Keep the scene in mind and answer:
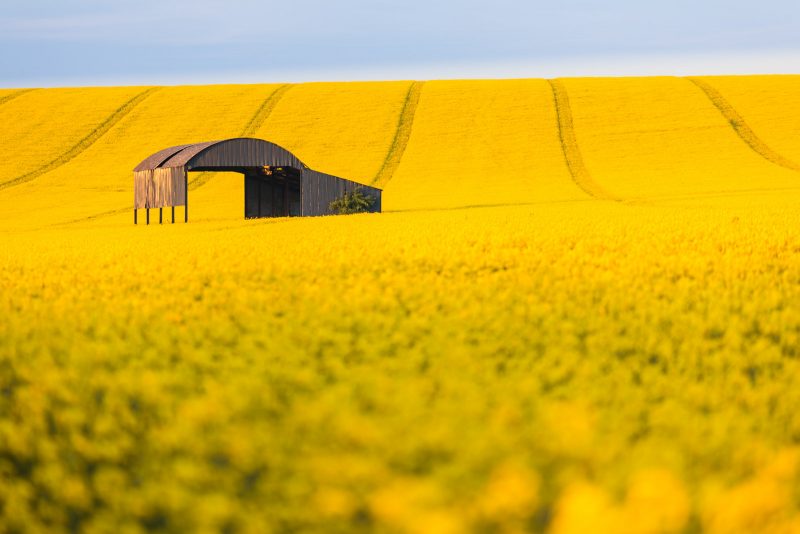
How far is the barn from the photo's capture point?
39.4 metres

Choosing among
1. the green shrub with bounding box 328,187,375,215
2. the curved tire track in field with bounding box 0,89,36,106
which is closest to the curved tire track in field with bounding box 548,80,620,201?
the green shrub with bounding box 328,187,375,215

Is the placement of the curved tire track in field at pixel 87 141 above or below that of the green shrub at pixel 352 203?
above

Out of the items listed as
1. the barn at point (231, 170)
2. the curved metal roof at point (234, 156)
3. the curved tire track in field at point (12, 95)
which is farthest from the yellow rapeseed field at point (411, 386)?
the curved tire track in field at point (12, 95)

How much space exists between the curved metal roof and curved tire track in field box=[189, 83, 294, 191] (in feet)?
48.0

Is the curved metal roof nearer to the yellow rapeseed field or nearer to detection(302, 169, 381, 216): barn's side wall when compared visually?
detection(302, 169, 381, 216): barn's side wall

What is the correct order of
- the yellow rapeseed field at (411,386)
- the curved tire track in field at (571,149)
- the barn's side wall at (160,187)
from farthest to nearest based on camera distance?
the curved tire track in field at (571,149) → the barn's side wall at (160,187) → the yellow rapeseed field at (411,386)

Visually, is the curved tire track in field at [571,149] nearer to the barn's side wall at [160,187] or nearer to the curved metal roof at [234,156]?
the curved metal roof at [234,156]

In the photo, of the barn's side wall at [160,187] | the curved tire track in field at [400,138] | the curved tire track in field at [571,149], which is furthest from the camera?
the curved tire track in field at [400,138]

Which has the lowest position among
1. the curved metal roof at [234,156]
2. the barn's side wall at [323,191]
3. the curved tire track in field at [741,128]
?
the barn's side wall at [323,191]

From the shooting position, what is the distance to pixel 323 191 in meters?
41.8

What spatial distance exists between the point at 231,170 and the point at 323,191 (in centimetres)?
464

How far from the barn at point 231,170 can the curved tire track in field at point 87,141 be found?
17855mm

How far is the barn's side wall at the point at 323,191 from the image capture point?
41031 millimetres

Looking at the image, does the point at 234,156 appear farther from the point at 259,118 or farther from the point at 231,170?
the point at 259,118
